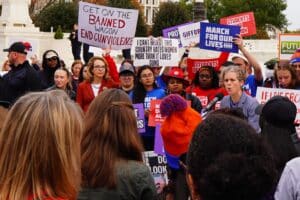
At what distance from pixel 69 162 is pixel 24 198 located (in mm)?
215

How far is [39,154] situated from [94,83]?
5348 millimetres

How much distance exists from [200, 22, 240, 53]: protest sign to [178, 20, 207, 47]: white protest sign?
1.26m

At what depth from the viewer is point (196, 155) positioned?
2281mm

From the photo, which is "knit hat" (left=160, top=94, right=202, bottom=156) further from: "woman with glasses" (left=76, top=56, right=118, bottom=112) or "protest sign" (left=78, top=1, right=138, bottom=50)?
"protest sign" (left=78, top=1, right=138, bottom=50)

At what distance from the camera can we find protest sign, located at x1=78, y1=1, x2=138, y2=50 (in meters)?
10.2

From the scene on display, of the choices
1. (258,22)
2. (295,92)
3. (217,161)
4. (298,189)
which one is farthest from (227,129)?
(258,22)

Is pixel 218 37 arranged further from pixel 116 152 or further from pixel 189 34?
pixel 116 152

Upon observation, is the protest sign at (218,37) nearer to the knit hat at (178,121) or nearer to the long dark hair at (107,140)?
the knit hat at (178,121)

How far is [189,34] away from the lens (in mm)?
11711

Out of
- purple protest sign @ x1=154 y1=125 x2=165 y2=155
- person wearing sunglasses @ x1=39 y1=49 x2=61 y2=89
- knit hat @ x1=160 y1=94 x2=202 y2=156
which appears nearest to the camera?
knit hat @ x1=160 y1=94 x2=202 y2=156

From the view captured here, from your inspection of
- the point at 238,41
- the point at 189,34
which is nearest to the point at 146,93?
the point at 238,41

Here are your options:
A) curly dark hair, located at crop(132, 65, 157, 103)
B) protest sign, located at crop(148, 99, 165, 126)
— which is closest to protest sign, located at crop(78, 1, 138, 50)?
curly dark hair, located at crop(132, 65, 157, 103)

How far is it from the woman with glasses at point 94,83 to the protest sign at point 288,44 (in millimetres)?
3227

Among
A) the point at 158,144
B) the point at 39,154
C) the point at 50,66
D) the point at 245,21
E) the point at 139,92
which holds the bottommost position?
the point at 158,144
